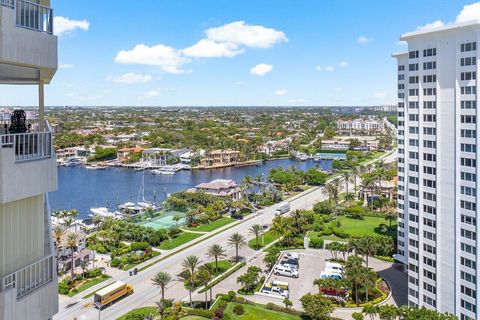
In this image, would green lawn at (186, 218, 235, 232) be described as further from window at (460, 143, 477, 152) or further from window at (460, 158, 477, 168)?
window at (460, 143, 477, 152)

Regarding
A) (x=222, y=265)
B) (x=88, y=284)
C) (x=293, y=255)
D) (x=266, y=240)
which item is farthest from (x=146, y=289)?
(x=266, y=240)

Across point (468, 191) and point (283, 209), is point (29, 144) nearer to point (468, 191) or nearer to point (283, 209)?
point (468, 191)

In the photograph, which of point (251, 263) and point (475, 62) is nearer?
point (475, 62)

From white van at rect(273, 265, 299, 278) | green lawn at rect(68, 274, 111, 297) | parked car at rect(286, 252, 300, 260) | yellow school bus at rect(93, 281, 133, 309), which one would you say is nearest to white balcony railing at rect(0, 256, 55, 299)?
yellow school bus at rect(93, 281, 133, 309)

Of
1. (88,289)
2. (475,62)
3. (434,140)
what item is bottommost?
(88,289)

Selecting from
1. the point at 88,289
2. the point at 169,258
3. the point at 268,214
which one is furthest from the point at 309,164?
the point at 88,289

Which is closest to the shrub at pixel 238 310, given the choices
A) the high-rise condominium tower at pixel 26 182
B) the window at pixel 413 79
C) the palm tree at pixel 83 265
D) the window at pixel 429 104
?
the palm tree at pixel 83 265

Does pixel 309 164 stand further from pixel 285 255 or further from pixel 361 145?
pixel 285 255
